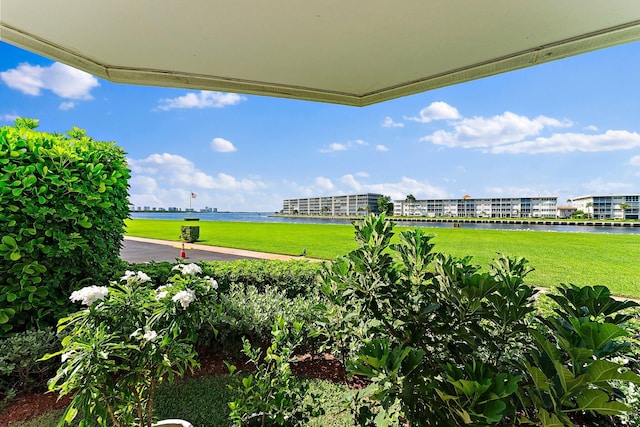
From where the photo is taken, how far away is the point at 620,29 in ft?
4.79

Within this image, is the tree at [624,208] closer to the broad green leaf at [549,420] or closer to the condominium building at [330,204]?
the condominium building at [330,204]

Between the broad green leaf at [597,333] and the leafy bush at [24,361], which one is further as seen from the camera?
the leafy bush at [24,361]

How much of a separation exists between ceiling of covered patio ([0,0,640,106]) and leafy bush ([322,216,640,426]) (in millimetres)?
1129

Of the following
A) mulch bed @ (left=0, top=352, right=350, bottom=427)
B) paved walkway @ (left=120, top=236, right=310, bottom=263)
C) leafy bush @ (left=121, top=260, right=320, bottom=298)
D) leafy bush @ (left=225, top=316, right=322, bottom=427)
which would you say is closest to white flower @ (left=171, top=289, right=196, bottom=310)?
leafy bush @ (left=225, top=316, right=322, bottom=427)

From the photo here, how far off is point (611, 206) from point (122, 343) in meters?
9.11

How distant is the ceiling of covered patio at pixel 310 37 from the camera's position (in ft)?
4.45

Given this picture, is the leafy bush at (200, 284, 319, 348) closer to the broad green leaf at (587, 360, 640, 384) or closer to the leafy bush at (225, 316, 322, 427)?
the leafy bush at (225, 316, 322, 427)

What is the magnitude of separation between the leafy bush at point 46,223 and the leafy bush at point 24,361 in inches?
5.8

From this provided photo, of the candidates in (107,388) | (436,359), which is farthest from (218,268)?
(436,359)

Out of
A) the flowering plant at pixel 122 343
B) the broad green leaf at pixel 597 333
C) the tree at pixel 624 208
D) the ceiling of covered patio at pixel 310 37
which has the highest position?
the ceiling of covered patio at pixel 310 37

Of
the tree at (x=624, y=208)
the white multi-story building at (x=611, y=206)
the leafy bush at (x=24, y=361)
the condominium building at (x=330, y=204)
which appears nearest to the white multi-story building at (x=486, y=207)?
the condominium building at (x=330, y=204)

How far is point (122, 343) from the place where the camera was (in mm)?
916

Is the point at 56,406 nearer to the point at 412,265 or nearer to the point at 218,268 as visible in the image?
the point at 218,268

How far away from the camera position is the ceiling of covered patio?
136 cm
